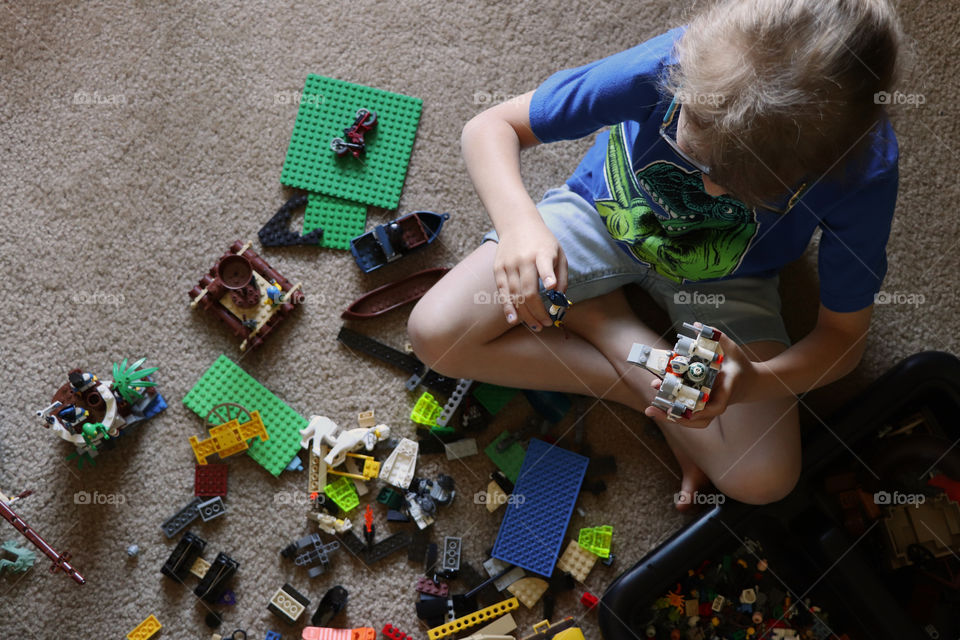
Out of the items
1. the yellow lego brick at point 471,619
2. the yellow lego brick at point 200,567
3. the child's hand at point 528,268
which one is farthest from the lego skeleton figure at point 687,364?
the yellow lego brick at point 200,567

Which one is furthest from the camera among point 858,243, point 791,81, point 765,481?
point 765,481

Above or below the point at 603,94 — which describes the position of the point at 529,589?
below

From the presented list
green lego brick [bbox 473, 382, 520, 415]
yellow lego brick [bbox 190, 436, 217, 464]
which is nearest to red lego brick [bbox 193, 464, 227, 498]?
yellow lego brick [bbox 190, 436, 217, 464]

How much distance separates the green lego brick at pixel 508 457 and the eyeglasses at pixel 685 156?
0.52 m

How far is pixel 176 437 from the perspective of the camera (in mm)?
1089

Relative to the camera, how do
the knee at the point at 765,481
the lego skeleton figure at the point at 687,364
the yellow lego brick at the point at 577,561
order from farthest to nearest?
the yellow lego brick at the point at 577,561 < the knee at the point at 765,481 < the lego skeleton figure at the point at 687,364

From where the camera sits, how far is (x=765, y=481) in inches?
37.9

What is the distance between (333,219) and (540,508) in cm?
54

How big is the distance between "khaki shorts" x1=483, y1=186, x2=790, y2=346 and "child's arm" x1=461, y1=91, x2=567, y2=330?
0.12 metres

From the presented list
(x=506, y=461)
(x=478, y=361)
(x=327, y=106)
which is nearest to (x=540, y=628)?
(x=506, y=461)

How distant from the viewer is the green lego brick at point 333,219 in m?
1.12

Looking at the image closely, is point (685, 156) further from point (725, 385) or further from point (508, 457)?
point (508, 457)

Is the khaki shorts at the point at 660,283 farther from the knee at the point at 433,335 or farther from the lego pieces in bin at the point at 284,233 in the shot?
the lego pieces in bin at the point at 284,233

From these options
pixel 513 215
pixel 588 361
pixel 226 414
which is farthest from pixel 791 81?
pixel 226 414
